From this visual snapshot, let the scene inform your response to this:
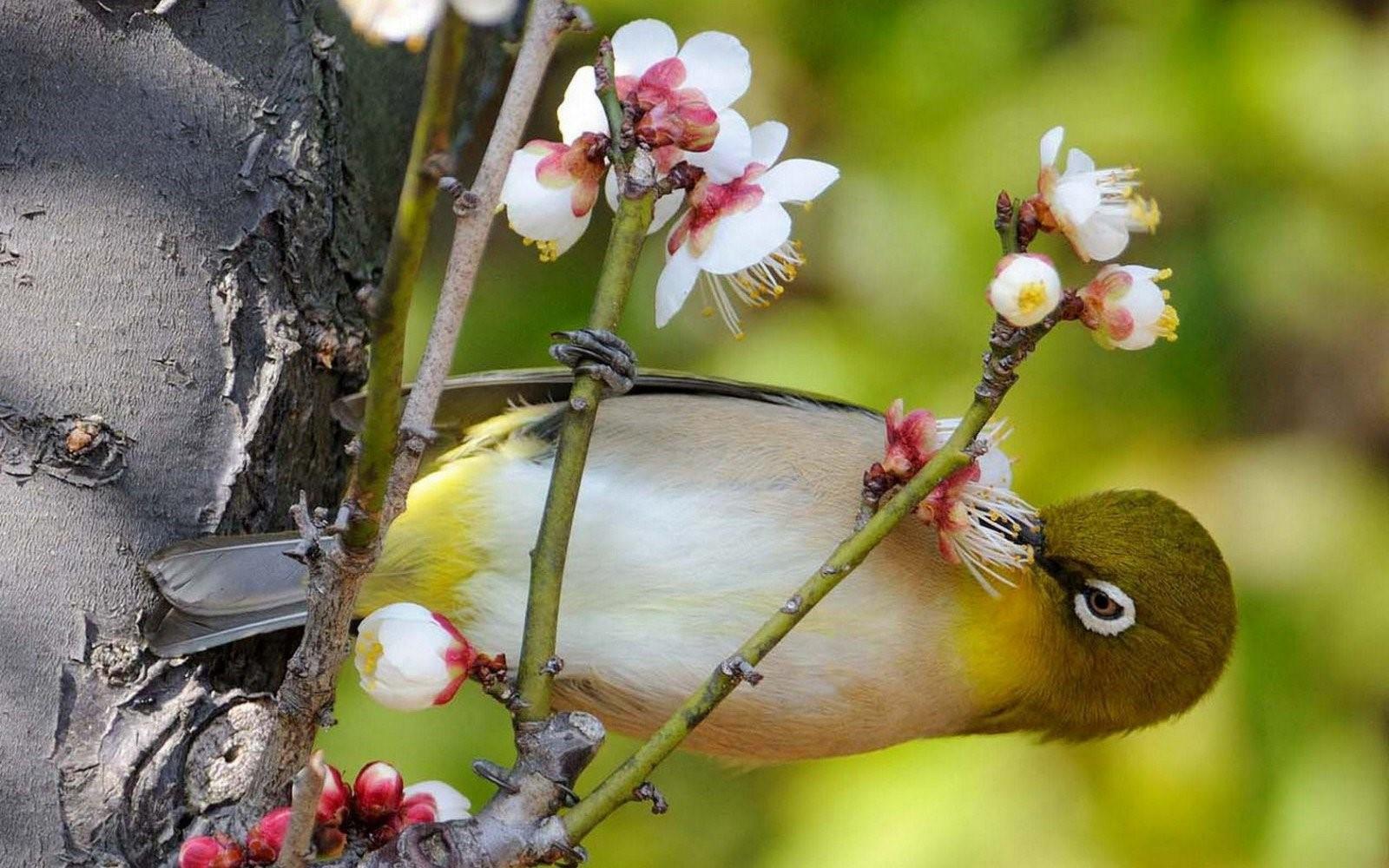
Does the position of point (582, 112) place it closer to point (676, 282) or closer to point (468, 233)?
point (676, 282)

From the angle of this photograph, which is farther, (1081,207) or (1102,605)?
(1102,605)

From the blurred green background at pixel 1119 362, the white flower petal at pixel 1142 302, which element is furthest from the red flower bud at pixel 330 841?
the blurred green background at pixel 1119 362

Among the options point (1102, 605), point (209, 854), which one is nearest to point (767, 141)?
point (209, 854)

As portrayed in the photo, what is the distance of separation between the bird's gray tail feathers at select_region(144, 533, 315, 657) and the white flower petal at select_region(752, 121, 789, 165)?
0.68 m

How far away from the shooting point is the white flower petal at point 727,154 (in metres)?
1.46

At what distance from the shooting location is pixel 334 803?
150cm

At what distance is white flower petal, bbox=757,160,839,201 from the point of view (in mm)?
1444

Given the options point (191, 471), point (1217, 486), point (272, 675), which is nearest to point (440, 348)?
point (191, 471)

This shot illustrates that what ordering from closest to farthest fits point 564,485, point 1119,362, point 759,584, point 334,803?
point 564,485 → point 334,803 → point 759,584 → point 1119,362

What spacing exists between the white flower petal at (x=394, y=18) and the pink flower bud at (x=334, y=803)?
0.81 meters

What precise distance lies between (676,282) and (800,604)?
372mm

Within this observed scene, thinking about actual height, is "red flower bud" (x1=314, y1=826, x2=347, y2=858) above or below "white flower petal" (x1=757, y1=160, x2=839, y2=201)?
below

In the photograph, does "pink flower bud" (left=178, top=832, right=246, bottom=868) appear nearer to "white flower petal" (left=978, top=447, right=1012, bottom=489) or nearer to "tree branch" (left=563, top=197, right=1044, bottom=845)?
"tree branch" (left=563, top=197, right=1044, bottom=845)

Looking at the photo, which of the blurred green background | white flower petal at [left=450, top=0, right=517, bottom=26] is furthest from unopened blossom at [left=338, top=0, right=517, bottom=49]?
the blurred green background
